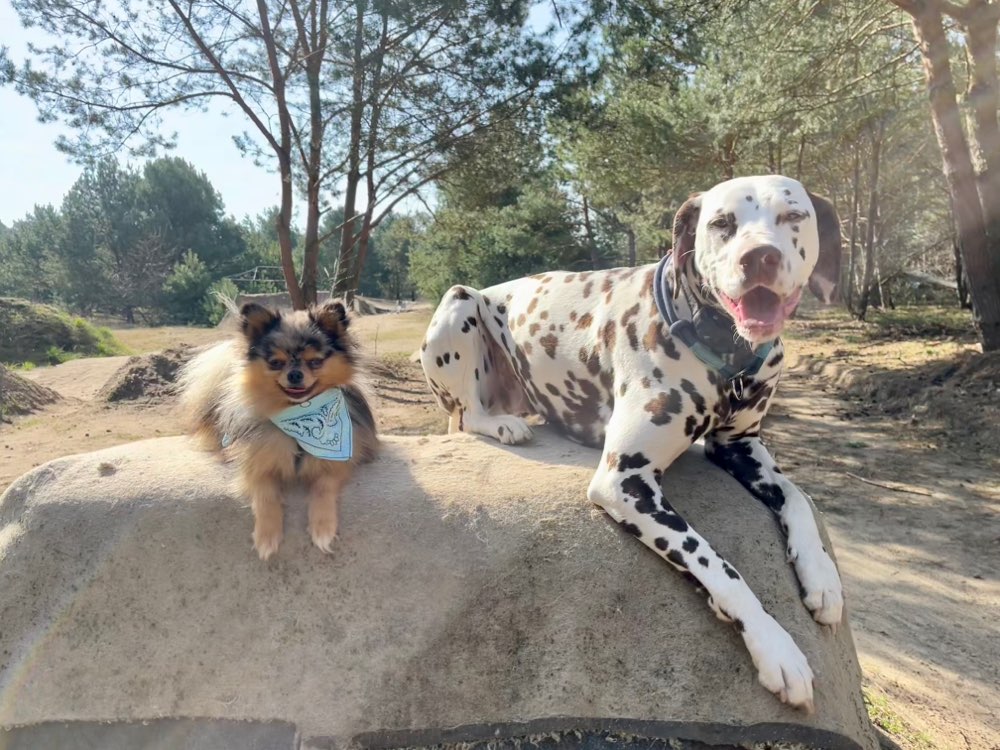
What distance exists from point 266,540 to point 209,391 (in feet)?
3.49

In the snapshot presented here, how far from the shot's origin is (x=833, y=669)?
250 cm

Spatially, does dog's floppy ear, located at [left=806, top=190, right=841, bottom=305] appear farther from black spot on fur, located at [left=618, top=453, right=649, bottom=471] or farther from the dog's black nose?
black spot on fur, located at [left=618, top=453, right=649, bottom=471]

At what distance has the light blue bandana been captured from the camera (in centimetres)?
299

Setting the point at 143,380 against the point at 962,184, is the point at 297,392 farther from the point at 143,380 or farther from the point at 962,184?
the point at 143,380

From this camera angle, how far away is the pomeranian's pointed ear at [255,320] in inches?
120

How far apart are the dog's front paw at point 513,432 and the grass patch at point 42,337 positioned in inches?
627

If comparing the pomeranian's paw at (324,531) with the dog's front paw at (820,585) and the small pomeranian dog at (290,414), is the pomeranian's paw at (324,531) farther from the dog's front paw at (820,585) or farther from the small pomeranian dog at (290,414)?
the dog's front paw at (820,585)

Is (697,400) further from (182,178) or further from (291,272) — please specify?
(182,178)

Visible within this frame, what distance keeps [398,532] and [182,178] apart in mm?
43884

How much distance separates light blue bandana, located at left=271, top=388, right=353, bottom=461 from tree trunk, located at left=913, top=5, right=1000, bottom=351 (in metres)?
10.1

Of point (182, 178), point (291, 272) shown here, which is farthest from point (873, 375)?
point (182, 178)

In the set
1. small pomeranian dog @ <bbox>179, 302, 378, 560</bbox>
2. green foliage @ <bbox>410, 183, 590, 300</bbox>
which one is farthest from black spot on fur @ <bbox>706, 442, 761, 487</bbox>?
green foliage @ <bbox>410, 183, 590, 300</bbox>

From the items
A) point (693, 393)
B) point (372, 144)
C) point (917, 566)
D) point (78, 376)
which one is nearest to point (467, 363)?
point (693, 393)

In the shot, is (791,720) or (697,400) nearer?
(791,720)
